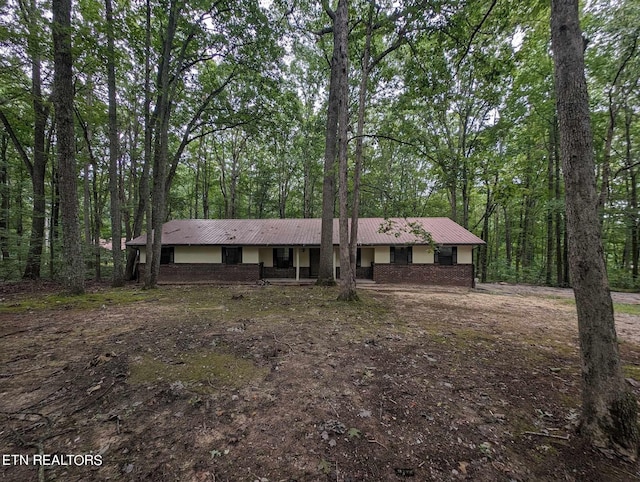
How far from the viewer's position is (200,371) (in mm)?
3260

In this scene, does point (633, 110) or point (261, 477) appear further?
point (633, 110)

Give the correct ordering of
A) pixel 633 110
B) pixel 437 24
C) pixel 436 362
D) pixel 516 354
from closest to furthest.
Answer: pixel 436 362, pixel 516 354, pixel 437 24, pixel 633 110

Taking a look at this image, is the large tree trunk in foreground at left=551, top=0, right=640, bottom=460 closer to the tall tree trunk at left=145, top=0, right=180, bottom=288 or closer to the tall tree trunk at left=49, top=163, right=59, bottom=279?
the tall tree trunk at left=145, top=0, right=180, bottom=288

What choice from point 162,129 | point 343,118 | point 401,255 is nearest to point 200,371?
point 343,118

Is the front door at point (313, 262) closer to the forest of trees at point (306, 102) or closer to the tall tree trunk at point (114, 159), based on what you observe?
the forest of trees at point (306, 102)

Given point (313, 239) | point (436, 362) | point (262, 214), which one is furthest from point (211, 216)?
point (436, 362)

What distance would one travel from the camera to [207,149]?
22391 mm

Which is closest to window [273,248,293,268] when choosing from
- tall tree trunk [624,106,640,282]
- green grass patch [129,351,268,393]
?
green grass patch [129,351,268,393]

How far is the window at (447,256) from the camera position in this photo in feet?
44.6

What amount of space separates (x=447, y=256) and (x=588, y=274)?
41.1 ft

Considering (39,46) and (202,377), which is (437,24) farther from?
(39,46)

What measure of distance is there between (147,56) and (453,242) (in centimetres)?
1619

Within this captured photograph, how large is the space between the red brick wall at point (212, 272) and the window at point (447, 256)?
10041 millimetres

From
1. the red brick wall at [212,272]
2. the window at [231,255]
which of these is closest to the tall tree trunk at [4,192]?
the red brick wall at [212,272]
